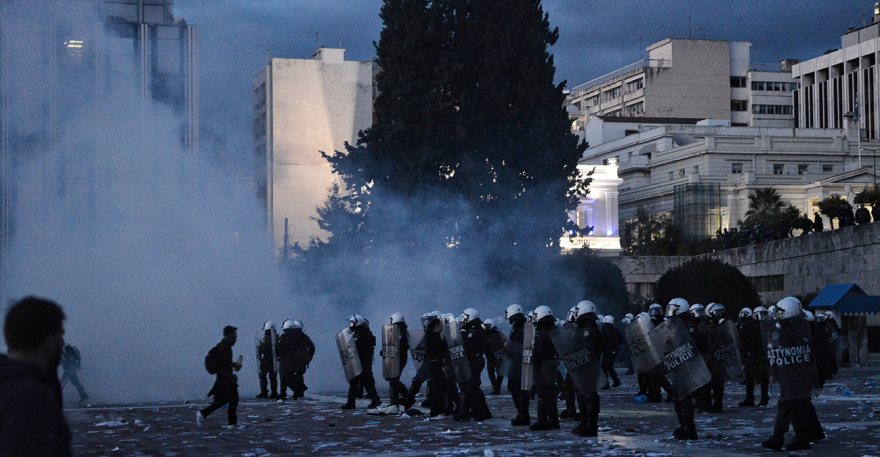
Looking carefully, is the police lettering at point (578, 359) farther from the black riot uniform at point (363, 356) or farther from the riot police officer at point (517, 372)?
the black riot uniform at point (363, 356)

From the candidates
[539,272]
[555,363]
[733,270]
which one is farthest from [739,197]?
[555,363]

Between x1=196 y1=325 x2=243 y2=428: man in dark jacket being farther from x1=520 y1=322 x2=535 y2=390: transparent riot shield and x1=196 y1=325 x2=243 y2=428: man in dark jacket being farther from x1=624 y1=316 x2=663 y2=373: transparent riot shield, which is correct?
x1=624 y1=316 x2=663 y2=373: transparent riot shield

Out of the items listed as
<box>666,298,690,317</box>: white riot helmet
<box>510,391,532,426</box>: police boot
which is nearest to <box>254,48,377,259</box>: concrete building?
<box>510,391,532,426</box>: police boot

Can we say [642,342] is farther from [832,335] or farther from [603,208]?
[603,208]

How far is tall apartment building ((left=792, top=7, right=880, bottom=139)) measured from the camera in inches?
4139

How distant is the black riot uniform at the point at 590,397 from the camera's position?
12.6 m

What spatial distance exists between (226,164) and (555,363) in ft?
73.9

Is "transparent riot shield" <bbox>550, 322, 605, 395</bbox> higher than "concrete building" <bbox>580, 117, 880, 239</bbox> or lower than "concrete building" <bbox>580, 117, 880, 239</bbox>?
lower

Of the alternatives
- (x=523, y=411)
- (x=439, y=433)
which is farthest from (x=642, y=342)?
(x=439, y=433)

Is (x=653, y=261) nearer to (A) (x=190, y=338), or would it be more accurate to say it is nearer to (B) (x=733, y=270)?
(B) (x=733, y=270)

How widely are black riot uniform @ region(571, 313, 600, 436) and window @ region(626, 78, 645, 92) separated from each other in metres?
99.8

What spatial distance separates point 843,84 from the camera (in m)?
109

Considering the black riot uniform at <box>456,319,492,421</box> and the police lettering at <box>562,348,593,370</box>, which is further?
the black riot uniform at <box>456,319,492,421</box>

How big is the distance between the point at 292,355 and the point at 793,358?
12.6m
